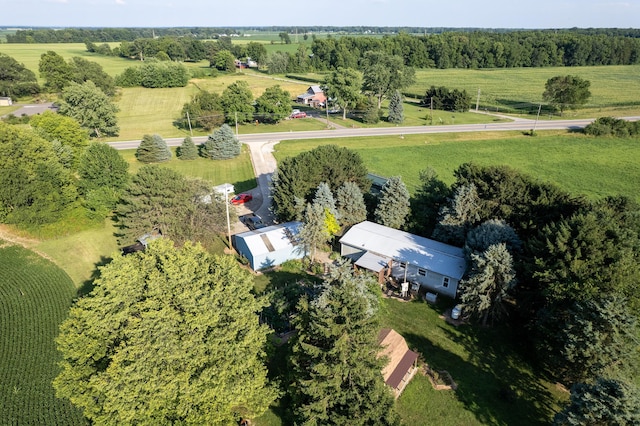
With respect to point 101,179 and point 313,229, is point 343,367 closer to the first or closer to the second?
point 313,229

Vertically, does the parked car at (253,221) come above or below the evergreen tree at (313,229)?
below

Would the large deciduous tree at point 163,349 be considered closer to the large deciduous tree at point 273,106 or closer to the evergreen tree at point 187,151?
the evergreen tree at point 187,151

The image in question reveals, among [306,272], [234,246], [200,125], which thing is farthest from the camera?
[200,125]

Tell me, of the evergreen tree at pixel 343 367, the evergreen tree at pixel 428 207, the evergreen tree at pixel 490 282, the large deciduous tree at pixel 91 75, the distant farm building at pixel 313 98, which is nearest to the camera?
the evergreen tree at pixel 343 367

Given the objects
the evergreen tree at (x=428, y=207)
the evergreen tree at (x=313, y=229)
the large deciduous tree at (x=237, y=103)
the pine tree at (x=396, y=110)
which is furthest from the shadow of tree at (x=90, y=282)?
the pine tree at (x=396, y=110)

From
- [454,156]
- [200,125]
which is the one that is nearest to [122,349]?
[454,156]

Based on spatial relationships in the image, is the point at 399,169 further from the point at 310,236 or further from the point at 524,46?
the point at 524,46
